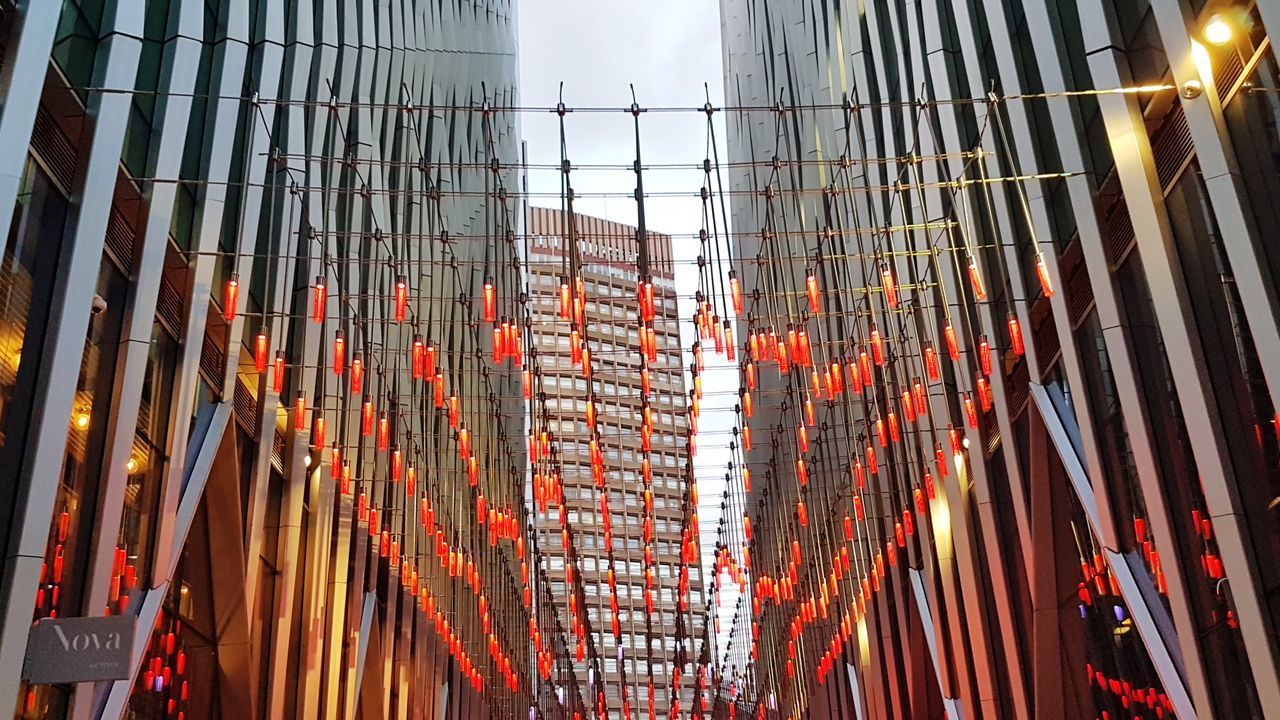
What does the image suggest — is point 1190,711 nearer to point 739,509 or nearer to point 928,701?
point 928,701

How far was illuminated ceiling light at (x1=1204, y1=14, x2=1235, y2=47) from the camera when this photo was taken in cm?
1109

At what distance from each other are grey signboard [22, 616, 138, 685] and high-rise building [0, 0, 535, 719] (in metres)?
0.16

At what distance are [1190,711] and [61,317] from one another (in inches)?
485

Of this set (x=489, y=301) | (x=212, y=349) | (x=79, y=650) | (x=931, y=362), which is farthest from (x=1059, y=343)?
(x=79, y=650)

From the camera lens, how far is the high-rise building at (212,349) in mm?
12086

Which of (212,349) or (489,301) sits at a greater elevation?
(212,349)

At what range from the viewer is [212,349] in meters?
16.9

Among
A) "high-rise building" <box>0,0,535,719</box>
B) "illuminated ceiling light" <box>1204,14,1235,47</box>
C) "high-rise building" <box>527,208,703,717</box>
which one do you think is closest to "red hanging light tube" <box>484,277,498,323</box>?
"high-rise building" <box>0,0,535,719</box>

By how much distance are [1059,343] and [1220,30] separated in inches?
248

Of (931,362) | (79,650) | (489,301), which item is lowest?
(79,650)

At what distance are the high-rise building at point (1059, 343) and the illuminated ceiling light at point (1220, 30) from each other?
26 millimetres

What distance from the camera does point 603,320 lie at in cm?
9906

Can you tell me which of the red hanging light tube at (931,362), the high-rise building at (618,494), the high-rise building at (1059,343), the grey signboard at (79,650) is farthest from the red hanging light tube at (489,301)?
the high-rise building at (618,494)

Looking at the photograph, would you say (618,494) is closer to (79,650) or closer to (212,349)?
(212,349)
